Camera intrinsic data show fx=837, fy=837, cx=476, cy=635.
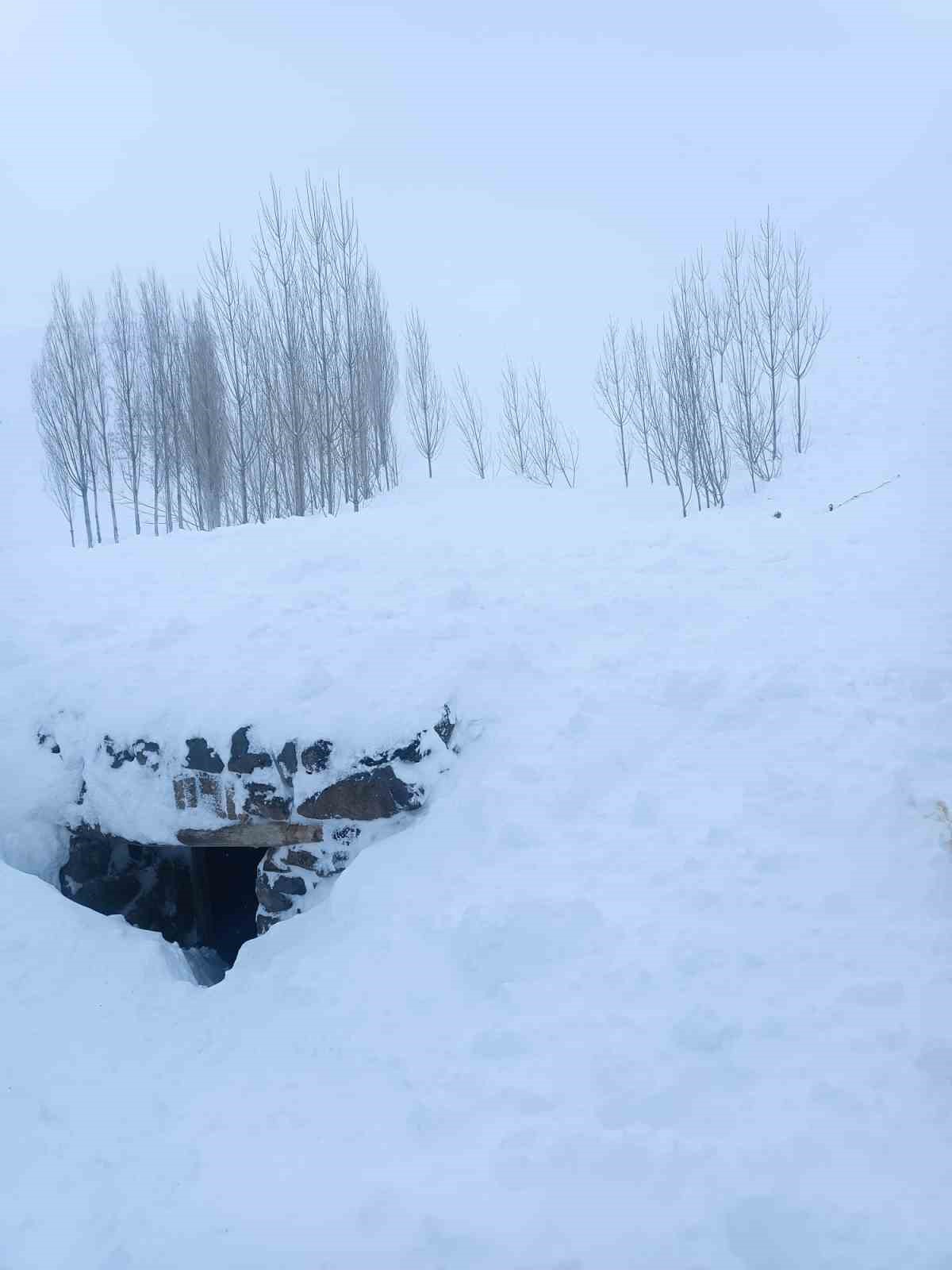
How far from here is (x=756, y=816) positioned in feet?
12.9

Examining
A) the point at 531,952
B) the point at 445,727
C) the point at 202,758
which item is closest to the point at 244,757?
the point at 202,758

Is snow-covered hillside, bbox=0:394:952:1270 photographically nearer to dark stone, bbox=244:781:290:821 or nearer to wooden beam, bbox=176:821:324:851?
dark stone, bbox=244:781:290:821

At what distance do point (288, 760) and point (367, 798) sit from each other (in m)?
0.51

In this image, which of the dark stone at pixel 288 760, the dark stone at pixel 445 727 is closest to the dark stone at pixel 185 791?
the dark stone at pixel 288 760

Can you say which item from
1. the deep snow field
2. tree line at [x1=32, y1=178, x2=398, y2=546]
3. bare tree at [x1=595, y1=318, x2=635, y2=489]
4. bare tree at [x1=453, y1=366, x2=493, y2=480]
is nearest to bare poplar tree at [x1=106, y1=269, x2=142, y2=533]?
tree line at [x1=32, y1=178, x2=398, y2=546]

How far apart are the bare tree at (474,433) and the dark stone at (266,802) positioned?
15.8 meters

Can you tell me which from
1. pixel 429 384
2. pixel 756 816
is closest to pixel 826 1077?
pixel 756 816

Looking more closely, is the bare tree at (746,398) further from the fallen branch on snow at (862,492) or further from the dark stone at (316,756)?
the dark stone at (316,756)

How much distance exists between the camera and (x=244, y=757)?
4.79 m

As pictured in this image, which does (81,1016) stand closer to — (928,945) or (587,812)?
(587,812)

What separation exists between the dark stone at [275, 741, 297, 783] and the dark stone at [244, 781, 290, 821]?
0.37 feet

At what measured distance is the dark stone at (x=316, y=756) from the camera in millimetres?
4676

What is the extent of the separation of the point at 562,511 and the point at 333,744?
20.3 ft

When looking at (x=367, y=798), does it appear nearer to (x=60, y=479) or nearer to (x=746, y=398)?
(x=746, y=398)
